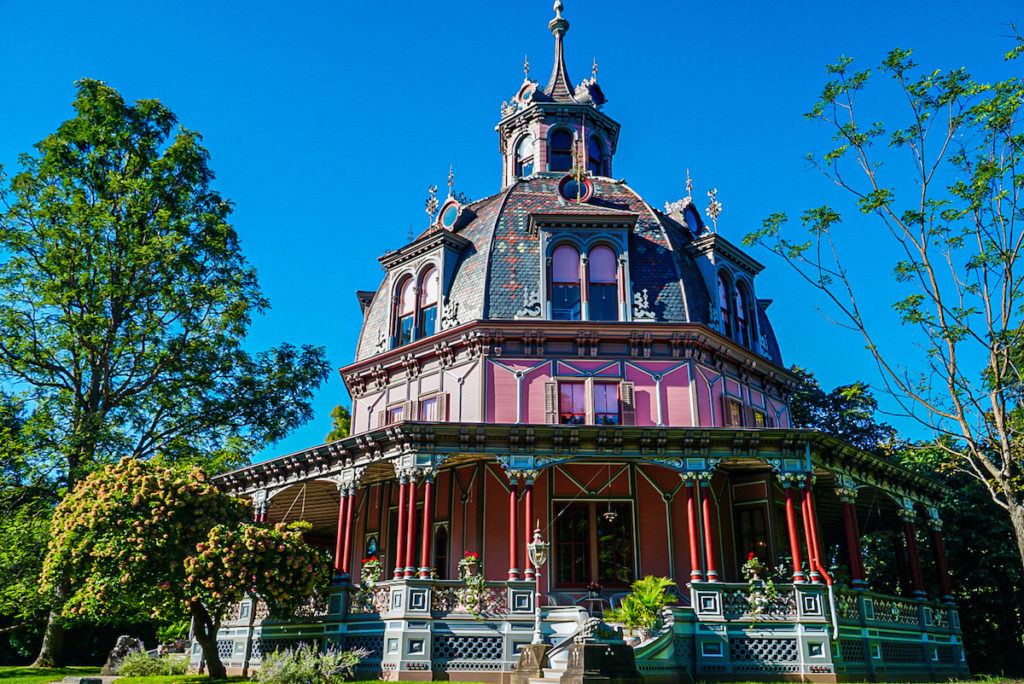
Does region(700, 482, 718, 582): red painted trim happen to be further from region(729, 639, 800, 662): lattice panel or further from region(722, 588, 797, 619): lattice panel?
region(729, 639, 800, 662): lattice panel

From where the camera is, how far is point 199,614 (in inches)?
668

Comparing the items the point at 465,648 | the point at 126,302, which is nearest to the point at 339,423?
the point at 126,302

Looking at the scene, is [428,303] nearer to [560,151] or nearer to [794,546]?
[560,151]

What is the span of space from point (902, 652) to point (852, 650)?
2852 millimetres

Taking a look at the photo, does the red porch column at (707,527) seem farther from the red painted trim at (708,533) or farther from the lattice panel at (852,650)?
the lattice panel at (852,650)

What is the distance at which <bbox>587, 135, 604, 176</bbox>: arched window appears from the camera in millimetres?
30656

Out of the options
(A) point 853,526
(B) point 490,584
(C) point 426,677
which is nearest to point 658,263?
(A) point 853,526

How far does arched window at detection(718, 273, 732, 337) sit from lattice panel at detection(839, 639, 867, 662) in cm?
946

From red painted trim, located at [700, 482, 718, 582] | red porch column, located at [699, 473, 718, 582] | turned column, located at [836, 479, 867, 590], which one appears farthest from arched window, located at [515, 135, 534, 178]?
turned column, located at [836, 479, 867, 590]

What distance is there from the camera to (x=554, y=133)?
99.9 ft

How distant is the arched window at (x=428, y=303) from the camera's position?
2408 cm

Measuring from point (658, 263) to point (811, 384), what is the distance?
19.4 meters

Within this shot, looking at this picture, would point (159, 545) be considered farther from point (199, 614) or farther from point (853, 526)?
point (853, 526)

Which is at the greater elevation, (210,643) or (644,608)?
(644,608)
